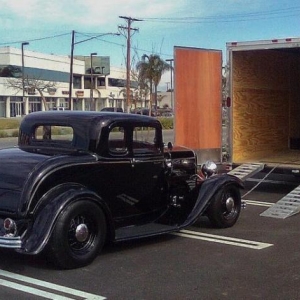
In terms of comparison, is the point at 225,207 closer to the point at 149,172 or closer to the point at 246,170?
the point at 149,172

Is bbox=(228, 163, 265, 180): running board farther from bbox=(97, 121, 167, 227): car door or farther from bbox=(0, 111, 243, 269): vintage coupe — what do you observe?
bbox=(97, 121, 167, 227): car door

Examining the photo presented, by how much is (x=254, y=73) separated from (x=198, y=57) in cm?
214

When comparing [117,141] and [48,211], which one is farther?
[117,141]

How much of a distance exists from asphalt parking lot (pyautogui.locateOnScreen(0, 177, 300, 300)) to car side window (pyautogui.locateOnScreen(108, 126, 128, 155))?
118 cm

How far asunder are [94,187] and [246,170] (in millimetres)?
5249

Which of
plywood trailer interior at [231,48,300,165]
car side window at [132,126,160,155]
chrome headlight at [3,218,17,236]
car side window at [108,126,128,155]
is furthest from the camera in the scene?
plywood trailer interior at [231,48,300,165]

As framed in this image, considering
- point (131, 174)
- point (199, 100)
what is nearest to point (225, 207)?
point (131, 174)

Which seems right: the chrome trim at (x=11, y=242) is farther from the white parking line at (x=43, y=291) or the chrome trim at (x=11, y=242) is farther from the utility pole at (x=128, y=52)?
the utility pole at (x=128, y=52)

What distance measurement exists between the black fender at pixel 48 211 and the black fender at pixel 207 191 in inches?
64.6

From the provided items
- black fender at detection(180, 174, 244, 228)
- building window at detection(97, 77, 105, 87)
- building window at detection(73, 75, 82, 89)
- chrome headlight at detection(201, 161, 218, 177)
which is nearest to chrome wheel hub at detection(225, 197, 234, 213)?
black fender at detection(180, 174, 244, 228)

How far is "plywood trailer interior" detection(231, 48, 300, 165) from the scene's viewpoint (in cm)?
1306

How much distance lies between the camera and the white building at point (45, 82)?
253ft

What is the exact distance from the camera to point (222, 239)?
8.10 m

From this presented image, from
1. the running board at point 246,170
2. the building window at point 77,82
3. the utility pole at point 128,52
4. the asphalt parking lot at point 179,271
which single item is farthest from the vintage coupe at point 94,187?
the building window at point 77,82
